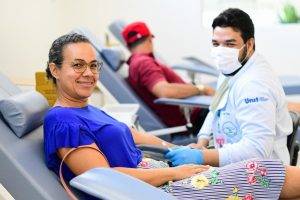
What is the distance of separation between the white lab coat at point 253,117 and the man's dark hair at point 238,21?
119 mm

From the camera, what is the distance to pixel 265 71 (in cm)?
214

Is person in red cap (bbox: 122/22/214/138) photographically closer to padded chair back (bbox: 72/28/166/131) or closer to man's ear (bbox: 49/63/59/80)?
padded chair back (bbox: 72/28/166/131)

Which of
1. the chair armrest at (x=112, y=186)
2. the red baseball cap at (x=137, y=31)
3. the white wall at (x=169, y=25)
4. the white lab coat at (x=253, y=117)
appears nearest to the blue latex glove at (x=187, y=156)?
the white lab coat at (x=253, y=117)

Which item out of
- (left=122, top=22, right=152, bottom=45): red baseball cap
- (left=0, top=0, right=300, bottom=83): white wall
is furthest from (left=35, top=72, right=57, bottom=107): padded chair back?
(left=0, top=0, right=300, bottom=83): white wall

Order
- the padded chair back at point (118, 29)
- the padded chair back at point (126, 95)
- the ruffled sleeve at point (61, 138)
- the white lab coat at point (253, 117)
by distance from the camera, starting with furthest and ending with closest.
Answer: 1. the padded chair back at point (118, 29)
2. the padded chair back at point (126, 95)
3. the white lab coat at point (253, 117)
4. the ruffled sleeve at point (61, 138)

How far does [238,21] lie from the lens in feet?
7.21

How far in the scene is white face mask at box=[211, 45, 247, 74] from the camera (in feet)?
7.33

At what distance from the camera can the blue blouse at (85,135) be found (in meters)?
1.67

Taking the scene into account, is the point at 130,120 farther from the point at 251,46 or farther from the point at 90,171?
the point at 90,171

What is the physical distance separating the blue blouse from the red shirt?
1492mm

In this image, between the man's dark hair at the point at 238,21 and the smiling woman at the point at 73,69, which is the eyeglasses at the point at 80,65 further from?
the man's dark hair at the point at 238,21

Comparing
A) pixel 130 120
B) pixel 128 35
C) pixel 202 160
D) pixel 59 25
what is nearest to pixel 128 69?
pixel 128 35

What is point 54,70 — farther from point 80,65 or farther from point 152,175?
point 152,175

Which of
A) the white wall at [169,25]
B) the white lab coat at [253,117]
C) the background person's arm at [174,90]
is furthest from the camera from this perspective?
the white wall at [169,25]
